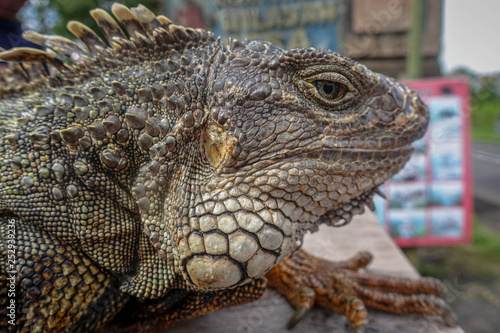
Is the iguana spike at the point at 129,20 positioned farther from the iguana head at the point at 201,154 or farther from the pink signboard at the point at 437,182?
the pink signboard at the point at 437,182

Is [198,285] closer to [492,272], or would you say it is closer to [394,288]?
[394,288]

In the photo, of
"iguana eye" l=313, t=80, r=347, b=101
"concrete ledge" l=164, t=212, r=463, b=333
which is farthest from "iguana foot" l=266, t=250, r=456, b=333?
"iguana eye" l=313, t=80, r=347, b=101

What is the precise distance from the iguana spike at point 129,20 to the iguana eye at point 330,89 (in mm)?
715

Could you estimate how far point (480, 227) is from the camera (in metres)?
7.28

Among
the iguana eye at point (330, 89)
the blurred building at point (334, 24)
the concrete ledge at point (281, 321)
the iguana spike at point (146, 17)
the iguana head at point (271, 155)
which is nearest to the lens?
the iguana head at point (271, 155)

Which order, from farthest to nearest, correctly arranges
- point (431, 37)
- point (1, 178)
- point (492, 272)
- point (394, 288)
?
point (492, 272) → point (431, 37) → point (394, 288) → point (1, 178)

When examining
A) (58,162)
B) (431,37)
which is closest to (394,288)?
(58,162)

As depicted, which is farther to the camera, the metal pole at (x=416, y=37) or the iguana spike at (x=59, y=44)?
the metal pole at (x=416, y=37)

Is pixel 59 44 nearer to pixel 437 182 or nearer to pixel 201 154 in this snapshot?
pixel 201 154

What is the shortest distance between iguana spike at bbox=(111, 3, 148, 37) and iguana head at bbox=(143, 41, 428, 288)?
0.38 meters

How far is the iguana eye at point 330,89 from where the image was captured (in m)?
1.34

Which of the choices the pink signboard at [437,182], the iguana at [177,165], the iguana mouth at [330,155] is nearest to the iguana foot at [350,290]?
the iguana at [177,165]

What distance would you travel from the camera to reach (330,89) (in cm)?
135

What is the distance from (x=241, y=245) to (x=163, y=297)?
522mm
